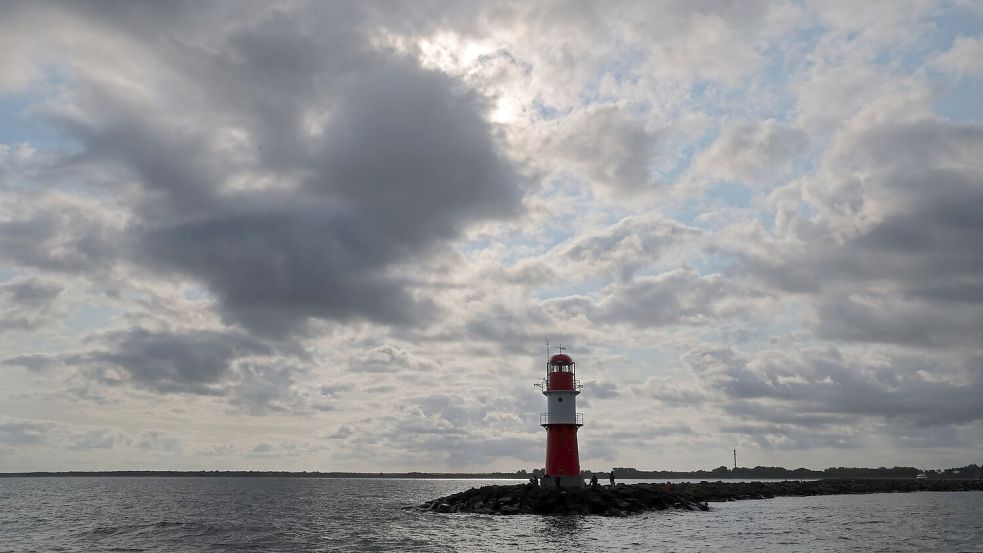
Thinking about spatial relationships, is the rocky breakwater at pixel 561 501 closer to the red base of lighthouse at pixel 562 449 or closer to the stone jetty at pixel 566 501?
the stone jetty at pixel 566 501

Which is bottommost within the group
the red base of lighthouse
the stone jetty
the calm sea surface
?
the calm sea surface

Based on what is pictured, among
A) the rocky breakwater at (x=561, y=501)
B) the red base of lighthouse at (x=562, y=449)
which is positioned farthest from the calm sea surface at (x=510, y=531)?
the red base of lighthouse at (x=562, y=449)

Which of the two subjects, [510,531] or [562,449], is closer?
[510,531]

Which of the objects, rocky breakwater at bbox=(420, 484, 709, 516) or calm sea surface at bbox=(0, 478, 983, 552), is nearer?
calm sea surface at bbox=(0, 478, 983, 552)

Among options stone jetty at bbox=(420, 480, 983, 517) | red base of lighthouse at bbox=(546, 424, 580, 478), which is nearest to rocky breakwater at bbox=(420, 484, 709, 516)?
stone jetty at bbox=(420, 480, 983, 517)

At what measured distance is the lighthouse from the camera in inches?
2122

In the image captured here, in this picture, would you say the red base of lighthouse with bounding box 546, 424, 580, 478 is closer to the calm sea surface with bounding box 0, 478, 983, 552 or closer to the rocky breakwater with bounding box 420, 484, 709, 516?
the rocky breakwater with bounding box 420, 484, 709, 516

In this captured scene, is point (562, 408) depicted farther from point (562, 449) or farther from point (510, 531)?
point (510, 531)

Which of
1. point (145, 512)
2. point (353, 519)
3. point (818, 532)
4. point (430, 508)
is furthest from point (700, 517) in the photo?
point (145, 512)

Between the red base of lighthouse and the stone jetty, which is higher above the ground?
the red base of lighthouse

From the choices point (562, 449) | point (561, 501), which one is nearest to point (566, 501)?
point (561, 501)

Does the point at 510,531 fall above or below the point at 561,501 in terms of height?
below

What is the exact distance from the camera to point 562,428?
177 feet

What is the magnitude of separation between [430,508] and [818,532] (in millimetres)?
30620
